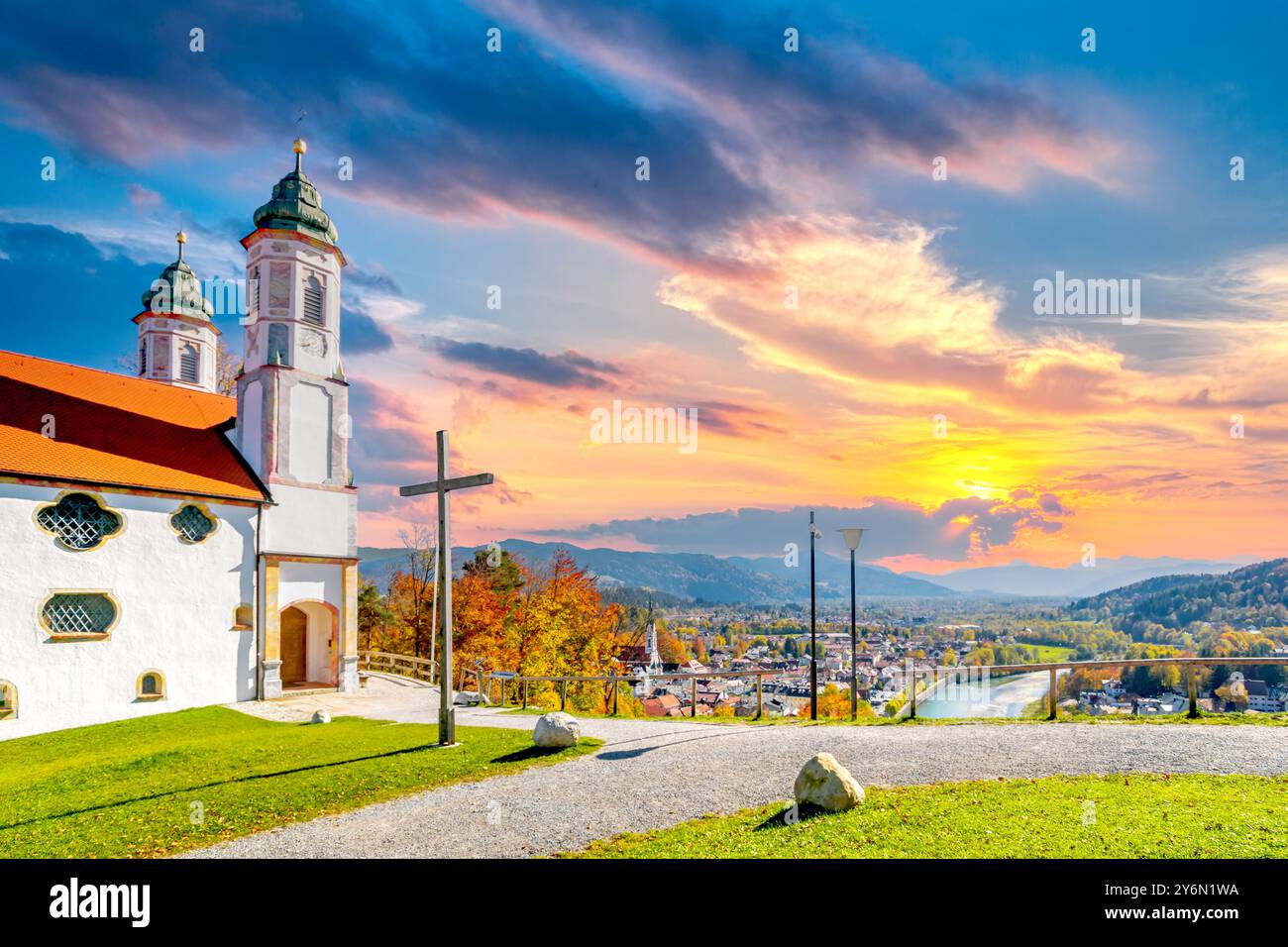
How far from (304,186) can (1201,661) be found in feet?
109

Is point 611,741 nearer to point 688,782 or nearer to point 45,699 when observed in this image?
point 688,782

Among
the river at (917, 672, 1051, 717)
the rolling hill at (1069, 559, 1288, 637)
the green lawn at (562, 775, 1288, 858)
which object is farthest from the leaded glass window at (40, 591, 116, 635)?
the rolling hill at (1069, 559, 1288, 637)

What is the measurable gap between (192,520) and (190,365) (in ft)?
78.1

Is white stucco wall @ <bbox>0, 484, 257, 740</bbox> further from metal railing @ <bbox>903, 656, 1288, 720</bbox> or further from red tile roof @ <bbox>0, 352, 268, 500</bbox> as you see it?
metal railing @ <bbox>903, 656, 1288, 720</bbox>

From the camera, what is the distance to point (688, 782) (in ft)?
34.2

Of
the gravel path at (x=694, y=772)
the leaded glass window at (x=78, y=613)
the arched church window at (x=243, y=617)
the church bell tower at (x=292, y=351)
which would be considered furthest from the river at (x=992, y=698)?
the leaded glass window at (x=78, y=613)

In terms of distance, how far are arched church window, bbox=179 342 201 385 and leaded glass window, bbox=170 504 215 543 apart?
72.9ft

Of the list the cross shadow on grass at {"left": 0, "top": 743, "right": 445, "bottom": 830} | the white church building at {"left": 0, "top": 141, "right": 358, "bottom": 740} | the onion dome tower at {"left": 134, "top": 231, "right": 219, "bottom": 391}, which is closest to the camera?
the cross shadow on grass at {"left": 0, "top": 743, "right": 445, "bottom": 830}

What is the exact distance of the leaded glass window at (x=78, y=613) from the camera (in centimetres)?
2003

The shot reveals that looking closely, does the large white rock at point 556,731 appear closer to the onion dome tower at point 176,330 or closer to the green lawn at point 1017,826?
the green lawn at point 1017,826

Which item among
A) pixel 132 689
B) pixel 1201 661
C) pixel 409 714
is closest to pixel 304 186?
pixel 132 689

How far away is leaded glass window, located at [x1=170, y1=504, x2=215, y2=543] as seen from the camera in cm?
2302

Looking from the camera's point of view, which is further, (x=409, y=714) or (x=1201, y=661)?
(x=409, y=714)

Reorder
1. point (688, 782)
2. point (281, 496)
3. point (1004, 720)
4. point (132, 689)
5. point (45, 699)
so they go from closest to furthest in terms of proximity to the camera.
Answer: point (688, 782) < point (1004, 720) < point (45, 699) < point (132, 689) < point (281, 496)
